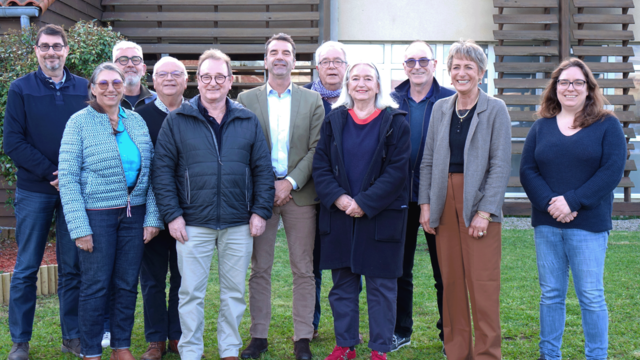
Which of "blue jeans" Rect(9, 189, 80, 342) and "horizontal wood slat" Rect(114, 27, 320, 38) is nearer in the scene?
"blue jeans" Rect(9, 189, 80, 342)

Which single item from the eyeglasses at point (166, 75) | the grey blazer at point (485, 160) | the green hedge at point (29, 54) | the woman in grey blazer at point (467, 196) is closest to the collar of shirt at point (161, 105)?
the eyeglasses at point (166, 75)

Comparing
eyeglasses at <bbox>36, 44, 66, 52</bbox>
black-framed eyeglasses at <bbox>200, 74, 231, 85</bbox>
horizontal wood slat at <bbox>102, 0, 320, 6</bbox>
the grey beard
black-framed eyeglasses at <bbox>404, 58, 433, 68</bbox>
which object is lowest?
black-framed eyeglasses at <bbox>200, 74, 231, 85</bbox>

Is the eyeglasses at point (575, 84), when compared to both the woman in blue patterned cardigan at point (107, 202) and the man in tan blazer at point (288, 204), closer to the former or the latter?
the man in tan blazer at point (288, 204)

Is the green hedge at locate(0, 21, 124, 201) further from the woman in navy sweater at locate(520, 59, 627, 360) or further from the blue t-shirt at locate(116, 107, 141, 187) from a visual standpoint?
the woman in navy sweater at locate(520, 59, 627, 360)

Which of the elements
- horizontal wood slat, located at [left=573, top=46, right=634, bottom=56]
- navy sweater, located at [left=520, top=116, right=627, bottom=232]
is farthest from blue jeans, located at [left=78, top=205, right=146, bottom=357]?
horizontal wood slat, located at [left=573, top=46, right=634, bottom=56]

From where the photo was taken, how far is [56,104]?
4.01 m

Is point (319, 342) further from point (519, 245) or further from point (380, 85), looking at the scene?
point (519, 245)

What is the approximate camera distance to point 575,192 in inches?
138

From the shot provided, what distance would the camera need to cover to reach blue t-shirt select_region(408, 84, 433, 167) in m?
4.16

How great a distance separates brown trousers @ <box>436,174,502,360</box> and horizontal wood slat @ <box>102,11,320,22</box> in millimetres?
8322

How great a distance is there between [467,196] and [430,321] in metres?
1.78

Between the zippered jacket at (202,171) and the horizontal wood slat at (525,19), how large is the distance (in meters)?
9.15

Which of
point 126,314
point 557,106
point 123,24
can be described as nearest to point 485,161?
point 557,106

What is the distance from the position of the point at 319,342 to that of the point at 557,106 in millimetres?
2492
